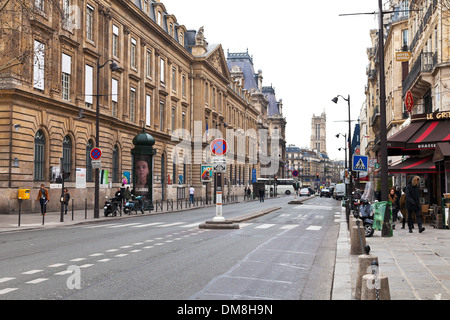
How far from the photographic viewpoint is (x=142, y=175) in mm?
34031

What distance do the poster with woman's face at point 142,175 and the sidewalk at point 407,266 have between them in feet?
65.2

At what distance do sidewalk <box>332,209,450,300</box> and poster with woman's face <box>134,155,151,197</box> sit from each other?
19882mm

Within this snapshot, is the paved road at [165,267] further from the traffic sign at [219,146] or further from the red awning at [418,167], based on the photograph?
the red awning at [418,167]

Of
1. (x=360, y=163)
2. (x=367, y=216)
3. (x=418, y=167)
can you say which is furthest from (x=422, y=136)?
(x=367, y=216)

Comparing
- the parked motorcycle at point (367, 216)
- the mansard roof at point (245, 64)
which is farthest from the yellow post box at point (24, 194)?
the mansard roof at point (245, 64)

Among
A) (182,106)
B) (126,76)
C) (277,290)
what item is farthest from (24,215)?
(182,106)

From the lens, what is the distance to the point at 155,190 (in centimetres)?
5041

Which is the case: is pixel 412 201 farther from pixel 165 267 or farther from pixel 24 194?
pixel 24 194

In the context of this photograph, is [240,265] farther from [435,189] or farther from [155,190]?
[155,190]

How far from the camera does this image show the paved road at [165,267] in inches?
303

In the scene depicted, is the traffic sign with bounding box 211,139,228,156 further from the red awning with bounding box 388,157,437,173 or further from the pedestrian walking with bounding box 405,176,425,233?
the red awning with bounding box 388,157,437,173

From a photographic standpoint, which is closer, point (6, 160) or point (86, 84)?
point (6, 160)

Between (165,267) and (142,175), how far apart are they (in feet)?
79.8

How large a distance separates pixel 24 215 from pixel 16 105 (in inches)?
238
